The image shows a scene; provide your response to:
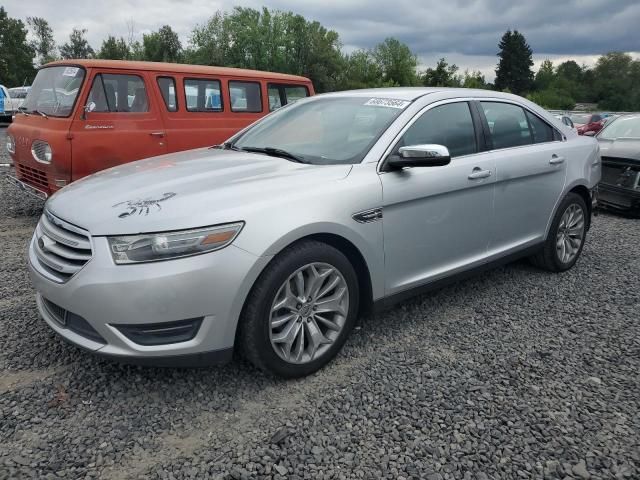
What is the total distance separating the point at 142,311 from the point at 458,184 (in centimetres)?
217

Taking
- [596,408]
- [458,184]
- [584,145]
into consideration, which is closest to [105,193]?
[458,184]

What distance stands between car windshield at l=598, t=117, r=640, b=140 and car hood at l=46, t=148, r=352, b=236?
6.74m

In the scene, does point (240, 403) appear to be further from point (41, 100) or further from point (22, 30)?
point (22, 30)

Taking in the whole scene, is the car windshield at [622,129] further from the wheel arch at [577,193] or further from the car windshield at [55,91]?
the car windshield at [55,91]

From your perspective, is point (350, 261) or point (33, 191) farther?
point (33, 191)

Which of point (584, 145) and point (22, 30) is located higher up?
point (22, 30)

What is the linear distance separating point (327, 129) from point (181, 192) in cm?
127

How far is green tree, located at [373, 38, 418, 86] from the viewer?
250 feet

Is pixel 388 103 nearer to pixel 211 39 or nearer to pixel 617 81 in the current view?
pixel 211 39

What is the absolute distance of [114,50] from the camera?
173 ft

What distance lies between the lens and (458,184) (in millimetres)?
3475

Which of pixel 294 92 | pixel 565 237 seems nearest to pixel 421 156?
pixel 565 237

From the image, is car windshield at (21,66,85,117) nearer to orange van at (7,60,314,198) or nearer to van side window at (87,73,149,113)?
orange van at (7,60,314,198)

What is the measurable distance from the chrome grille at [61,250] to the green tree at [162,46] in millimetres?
64835
